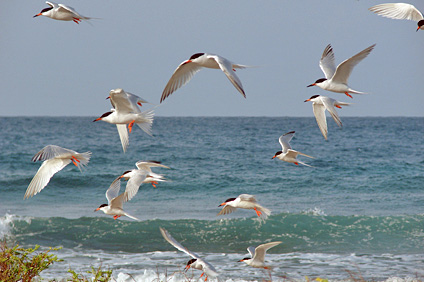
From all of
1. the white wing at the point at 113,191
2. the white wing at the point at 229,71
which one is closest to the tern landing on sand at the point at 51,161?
the white wing at the point at 113,191

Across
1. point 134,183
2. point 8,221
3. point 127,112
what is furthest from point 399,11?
point 8,221

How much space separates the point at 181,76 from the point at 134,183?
4.69 feet

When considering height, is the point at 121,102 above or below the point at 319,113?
above

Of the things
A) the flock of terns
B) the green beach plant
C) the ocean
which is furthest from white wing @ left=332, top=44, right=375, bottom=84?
the green beach plant

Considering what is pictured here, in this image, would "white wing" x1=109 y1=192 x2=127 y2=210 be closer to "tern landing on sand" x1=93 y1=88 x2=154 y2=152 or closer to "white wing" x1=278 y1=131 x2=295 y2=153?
"tern landing on sand" x1=93 y1=88 x2=154 y2=152

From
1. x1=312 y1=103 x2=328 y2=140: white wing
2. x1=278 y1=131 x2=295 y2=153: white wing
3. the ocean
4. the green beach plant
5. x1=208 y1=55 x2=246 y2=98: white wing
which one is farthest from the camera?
the ocean

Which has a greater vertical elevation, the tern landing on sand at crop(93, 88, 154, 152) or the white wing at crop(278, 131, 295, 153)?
the tern landing on sand at crop(93, 88, 154, 152)

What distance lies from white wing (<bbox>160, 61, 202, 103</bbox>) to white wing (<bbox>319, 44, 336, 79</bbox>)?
1.73m

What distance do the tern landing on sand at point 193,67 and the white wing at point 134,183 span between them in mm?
891

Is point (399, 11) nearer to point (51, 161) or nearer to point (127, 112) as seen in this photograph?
point (127, 112)

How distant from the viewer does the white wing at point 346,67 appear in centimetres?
569

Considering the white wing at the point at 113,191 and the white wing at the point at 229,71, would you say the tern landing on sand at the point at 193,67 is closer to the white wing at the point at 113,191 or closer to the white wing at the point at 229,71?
the white wing at the point at 229,71

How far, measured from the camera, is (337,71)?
5.93 m

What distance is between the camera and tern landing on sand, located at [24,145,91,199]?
5.77 m
